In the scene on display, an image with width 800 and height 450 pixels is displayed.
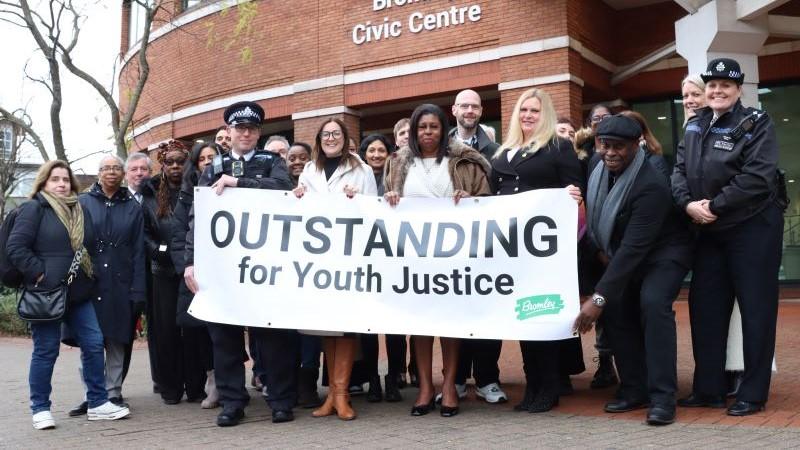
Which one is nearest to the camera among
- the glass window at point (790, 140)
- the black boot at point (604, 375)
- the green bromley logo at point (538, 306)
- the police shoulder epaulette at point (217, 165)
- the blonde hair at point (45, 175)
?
the green bromley logo at point (538, 306)

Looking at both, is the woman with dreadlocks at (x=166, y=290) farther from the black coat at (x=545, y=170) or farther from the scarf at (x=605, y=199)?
the scarf at (x=605, y=199)

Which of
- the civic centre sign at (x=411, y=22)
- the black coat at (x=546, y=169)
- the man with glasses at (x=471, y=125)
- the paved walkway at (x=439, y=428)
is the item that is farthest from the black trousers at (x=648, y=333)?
the civic centre sign at (x=411, y=22)

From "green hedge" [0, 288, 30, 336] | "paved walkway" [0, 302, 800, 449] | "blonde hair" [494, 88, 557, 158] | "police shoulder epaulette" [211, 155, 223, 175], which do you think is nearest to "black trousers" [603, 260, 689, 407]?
"paved walkway" [0, 302, 800, 449]

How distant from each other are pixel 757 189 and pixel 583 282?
140cm

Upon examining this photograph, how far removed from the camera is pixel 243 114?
5.65m

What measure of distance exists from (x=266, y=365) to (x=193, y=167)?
6.18 feet

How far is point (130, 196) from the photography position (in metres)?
6.36

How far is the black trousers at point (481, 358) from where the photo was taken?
5887mm

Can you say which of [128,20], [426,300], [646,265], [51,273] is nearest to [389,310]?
[426,300]

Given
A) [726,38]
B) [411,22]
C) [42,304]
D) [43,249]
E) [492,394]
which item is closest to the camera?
[42,304]

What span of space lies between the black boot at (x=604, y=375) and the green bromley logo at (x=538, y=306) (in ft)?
4.88

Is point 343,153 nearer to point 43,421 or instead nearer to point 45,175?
point 45,175

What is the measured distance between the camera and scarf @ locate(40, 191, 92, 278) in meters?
5.51

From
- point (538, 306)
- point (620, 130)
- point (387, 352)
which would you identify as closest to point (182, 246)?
point (387, 352)
